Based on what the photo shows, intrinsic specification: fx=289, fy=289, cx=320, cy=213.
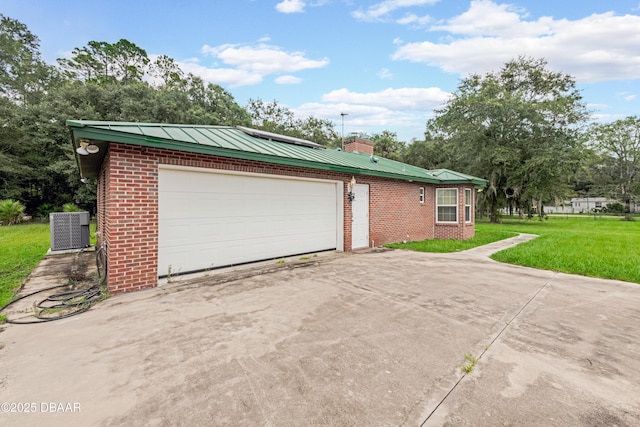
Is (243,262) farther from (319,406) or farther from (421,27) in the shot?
(421,27)

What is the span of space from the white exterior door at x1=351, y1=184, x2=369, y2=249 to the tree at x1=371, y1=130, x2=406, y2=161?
25.6m

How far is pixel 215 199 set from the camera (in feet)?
19.5

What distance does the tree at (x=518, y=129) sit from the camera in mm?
20984

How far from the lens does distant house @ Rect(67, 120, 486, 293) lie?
185 inches

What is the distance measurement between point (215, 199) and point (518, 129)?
2475 cm

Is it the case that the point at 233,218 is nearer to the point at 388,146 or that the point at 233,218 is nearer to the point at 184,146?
the point at 184,146

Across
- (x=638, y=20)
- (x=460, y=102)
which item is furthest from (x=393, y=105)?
(x=638, y=20)

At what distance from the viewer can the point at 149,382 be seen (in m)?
A: 2.30

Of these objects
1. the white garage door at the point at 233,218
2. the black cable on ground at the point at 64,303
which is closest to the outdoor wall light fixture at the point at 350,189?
the white garage door at the point at 233,218

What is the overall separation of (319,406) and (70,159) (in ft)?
87.0

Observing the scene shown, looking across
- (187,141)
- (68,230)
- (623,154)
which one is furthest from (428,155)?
(68,230)

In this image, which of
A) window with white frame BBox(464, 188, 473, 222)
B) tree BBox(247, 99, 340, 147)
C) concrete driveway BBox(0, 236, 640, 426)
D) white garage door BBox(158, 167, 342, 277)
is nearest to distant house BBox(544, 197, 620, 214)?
tree BBox(247, 99, 340, 147)

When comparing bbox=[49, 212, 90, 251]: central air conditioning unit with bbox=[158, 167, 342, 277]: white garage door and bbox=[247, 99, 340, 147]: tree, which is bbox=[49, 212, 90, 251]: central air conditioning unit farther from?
bbox=[247, 99, 340, 147]: tree

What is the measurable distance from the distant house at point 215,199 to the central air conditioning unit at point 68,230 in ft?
7.42
